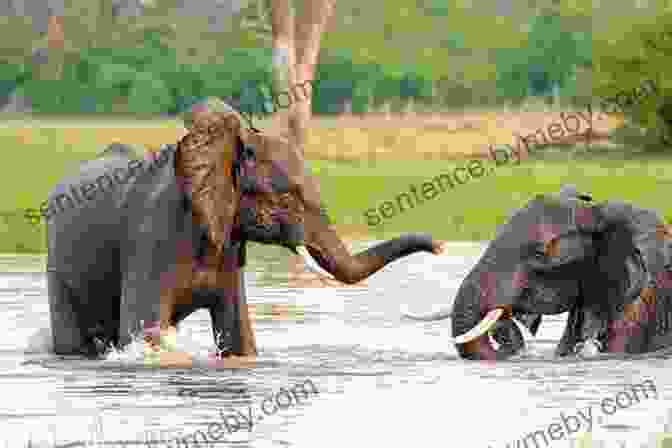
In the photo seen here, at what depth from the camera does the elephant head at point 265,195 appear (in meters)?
13.9

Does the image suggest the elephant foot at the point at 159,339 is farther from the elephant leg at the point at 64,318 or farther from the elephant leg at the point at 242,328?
the elephant leg at the point at 64,318

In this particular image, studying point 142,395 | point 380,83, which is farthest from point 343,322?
point 380,83

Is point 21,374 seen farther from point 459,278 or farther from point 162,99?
point 162,99

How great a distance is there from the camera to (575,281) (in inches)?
570

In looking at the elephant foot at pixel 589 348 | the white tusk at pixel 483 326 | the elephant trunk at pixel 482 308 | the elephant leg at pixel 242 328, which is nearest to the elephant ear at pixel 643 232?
the elephant foot at pixel 589 348

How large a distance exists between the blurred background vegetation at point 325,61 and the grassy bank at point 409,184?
22.7m

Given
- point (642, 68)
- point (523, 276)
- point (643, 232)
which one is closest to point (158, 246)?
point (523, 276)

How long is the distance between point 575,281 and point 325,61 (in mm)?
58126

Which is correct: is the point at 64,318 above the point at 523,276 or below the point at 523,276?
below

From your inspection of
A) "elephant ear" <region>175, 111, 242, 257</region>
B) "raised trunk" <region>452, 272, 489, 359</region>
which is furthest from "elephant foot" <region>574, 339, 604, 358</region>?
"elephant ear" <region>175, 111, 242, 257</region>

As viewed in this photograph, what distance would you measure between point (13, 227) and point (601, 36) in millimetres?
19988

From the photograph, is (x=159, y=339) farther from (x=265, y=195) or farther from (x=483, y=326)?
(x=483, y=326)

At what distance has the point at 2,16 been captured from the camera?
229 feet

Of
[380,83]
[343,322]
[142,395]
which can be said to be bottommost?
[380,83]
